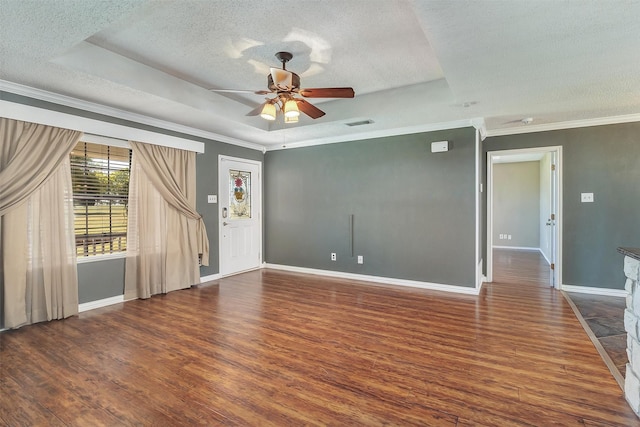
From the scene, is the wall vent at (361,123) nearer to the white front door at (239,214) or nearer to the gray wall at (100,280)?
the white front door at (239,214)

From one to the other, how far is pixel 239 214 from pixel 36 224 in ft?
9.49

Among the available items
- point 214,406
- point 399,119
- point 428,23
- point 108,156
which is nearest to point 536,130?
point 399,119

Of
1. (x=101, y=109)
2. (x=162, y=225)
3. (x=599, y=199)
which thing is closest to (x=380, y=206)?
(x=599, y=199)

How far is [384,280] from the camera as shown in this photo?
5.01 meters

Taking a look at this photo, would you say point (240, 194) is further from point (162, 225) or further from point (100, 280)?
point (100, 280)

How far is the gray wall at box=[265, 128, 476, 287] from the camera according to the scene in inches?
175

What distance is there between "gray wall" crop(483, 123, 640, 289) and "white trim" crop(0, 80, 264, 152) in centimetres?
508

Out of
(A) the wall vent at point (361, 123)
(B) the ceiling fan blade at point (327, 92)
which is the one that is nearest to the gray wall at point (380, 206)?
(A) the wall vent at point (361, 123)

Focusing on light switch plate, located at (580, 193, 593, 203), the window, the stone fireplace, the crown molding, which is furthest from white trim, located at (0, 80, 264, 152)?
light switch plate, located at (580, 193, 593, 203)

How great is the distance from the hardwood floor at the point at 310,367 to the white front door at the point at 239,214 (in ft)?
5.73

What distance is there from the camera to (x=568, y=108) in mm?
3750

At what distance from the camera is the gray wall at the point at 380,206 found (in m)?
4.45

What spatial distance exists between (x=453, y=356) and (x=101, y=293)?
13.1 ft

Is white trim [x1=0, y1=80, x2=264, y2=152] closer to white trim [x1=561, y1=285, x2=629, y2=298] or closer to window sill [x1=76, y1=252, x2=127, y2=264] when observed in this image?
window sill [x1=76, y1=252, x2=127, y2=264]
